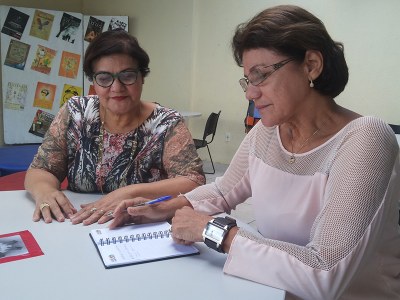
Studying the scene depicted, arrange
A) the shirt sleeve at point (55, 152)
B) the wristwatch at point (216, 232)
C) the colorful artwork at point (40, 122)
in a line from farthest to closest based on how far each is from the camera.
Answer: the colorful artwork at point (40, 122), the shirt sleeve at point (55, 152), the wristwatch at point (216, 232)

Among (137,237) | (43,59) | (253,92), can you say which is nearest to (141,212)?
(137,237)

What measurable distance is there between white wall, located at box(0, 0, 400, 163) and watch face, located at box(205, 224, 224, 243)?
430 centimetres

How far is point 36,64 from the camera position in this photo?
5711 mm

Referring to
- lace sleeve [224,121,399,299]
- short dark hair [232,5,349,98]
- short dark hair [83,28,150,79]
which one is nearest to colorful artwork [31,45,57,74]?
short dark hair [83,28,150,79]

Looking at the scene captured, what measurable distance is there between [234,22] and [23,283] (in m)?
5.26

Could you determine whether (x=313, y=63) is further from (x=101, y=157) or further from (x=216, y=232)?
(x=101, y=157)

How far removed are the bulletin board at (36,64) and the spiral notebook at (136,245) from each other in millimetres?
4921

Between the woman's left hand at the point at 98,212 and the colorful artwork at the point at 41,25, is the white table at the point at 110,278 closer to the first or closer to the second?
the woman's left hand at the point at 98,212

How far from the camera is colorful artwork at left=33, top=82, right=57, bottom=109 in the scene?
5766 mm

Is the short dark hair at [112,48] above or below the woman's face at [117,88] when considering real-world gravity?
above

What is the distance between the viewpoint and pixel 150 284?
1.02 meters

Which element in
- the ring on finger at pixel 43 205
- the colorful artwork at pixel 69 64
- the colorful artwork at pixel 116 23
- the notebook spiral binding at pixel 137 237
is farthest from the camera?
the colorful artwork at pixel 116 23

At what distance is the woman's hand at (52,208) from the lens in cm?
145

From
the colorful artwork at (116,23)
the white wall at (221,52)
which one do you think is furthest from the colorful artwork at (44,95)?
the white wall at (221,52)
